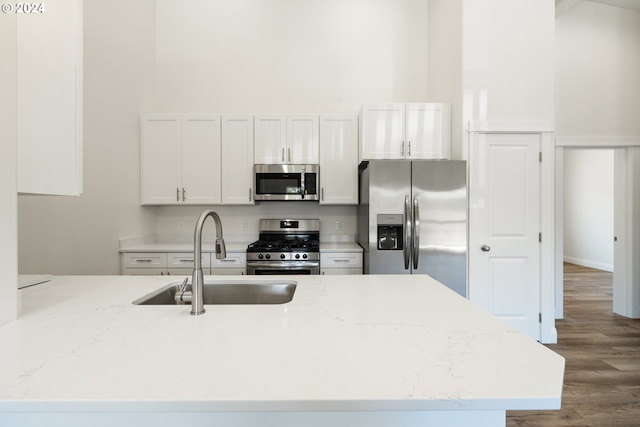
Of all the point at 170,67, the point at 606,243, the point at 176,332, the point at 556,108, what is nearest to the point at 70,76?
the point at 176,332

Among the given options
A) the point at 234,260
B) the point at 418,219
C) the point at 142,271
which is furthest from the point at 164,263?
the point at 418,219

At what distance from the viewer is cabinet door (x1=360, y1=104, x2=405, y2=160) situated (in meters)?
3.49

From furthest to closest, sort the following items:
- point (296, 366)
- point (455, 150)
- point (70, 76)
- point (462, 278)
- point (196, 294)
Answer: point (455, 150) → point (462, 278) → point (70, 76) → point (196, 294) → point (296, 366)

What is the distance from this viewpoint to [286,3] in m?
4.11

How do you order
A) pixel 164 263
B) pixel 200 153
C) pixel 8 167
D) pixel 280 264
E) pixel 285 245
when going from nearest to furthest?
pixel 8 167
pixel 280 264
pixel 164 263
pixel 285 245
pixel 200 153

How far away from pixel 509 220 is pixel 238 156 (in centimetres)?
284

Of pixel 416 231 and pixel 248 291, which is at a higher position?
pixel 416 231

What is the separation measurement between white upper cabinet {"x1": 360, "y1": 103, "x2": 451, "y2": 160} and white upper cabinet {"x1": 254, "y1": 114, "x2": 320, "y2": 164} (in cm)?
59

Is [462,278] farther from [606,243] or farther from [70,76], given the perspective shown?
[606,243]

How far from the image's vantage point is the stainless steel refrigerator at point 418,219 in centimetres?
302

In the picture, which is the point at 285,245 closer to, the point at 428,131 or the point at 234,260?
the point at 234,260

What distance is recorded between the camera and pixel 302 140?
3727mm

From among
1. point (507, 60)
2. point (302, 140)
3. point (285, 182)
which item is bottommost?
point (285, 182)

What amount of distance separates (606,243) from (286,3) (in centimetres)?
783
